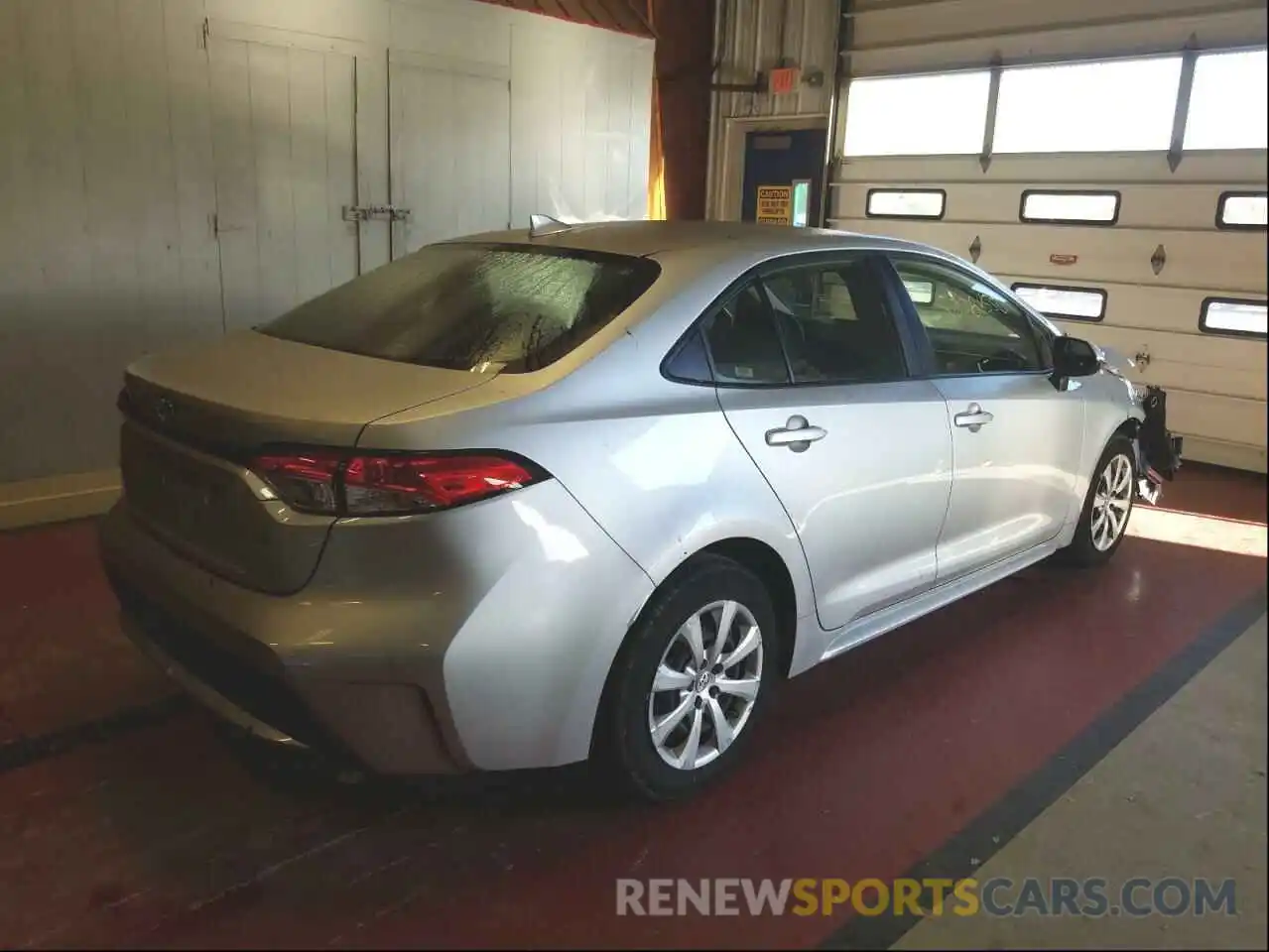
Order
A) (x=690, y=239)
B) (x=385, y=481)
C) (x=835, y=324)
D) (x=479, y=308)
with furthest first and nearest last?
(x=835, y=324) → (x=690, y=239) → (x=479, y=308) → (x=385, y=481)

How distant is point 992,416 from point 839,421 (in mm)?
858

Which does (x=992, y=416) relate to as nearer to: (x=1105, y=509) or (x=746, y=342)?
(x=746, y=342)

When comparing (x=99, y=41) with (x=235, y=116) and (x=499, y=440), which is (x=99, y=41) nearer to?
(x=235, y=116)

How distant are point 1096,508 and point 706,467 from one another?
104 inches

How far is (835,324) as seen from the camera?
3102 millimetres

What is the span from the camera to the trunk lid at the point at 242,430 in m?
2.14

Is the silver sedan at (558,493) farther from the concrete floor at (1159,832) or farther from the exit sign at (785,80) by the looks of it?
the exit sign at (785,80)

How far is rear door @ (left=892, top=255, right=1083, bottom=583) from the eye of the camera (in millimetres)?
3338

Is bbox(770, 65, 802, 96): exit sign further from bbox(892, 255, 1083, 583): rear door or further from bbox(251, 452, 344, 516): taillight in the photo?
bbox(251, 452, 344, 516): taillight

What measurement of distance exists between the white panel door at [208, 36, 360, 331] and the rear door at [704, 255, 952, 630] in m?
3.39

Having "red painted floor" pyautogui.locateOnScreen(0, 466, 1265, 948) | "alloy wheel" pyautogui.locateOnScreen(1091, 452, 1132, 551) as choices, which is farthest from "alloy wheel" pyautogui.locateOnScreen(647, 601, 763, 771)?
"alloy wheel" pyautogui.locateOnScreen(1091, 452, 1132, 551)

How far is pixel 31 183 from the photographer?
14.8 ft

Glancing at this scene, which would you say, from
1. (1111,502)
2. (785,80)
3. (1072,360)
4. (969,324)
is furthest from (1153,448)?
(785,80)

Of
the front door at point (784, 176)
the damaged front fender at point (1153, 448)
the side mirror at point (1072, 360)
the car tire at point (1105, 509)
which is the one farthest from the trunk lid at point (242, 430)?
the front door at point (784, 176)
